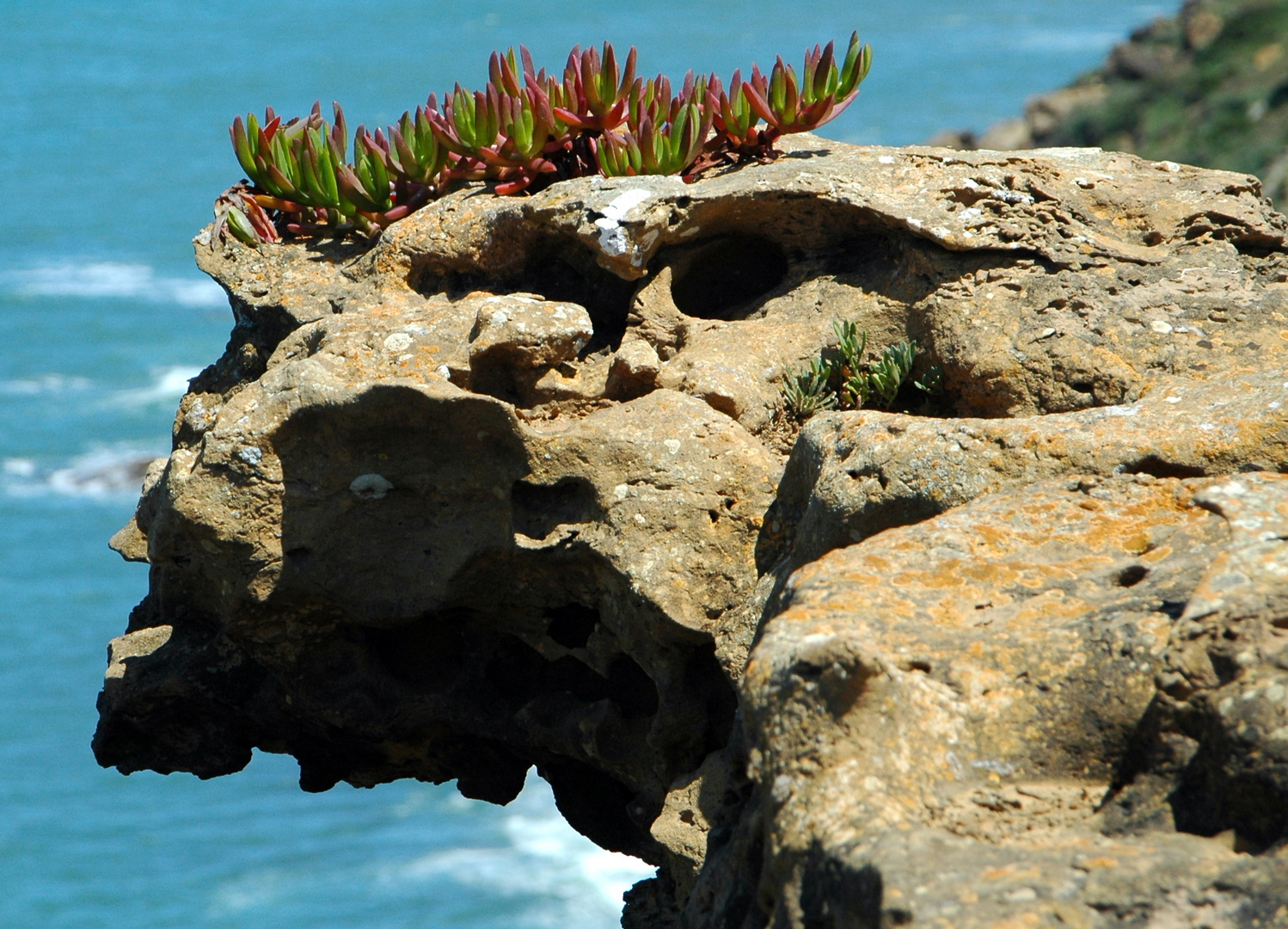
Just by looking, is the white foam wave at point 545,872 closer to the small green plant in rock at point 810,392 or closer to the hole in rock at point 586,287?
the hole in rock at point 586,287

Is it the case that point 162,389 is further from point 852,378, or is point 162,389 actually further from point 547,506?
point 852,378

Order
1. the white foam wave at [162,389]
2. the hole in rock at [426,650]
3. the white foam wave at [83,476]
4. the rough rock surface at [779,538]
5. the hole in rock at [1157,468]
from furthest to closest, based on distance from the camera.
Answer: the white foam wave at [162,389]
the white foam wave at [83,476]
the hole in rock at [426,650]
the hole in rock at [1157,468]
the rough rock surface at [779,538]

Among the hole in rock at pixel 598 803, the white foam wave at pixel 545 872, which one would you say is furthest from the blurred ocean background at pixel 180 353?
the hole in rock at pixel 598 803

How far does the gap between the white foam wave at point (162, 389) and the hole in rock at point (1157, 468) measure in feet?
89.7

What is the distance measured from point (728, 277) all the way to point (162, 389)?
2587 centimetres

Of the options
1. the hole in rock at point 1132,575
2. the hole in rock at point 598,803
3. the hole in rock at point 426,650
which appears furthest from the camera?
the hole in rock at point 598,803

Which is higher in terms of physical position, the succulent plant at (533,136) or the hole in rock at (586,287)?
the succulent plant at (533,136)

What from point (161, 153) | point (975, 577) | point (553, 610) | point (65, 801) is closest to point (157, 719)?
point (553, 610)

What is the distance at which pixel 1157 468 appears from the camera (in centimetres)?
515

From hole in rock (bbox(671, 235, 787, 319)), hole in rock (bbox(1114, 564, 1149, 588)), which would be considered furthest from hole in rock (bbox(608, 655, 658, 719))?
hole in rock (bbox(1114, 564, 1149, 588))

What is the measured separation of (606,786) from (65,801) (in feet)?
51.5

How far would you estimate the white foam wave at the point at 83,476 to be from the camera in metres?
27.0

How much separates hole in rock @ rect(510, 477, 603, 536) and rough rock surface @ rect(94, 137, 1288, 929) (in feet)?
0.06

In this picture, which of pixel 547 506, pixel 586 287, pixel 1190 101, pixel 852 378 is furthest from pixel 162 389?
pixel 852 378
